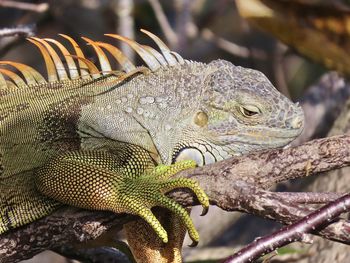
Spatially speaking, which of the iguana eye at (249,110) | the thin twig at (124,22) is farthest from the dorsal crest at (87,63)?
the thin twig at (124,22)

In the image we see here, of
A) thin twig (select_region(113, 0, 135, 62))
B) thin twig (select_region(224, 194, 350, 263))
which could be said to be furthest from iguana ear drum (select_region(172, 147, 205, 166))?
thin twig (select_region(113, 0, 135, 62))

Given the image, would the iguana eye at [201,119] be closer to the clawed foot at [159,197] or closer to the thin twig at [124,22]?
the clawed foot at [159,197]

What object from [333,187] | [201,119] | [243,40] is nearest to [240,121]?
[201,119]

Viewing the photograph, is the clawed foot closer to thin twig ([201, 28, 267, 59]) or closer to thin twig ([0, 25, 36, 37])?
thin twig ([0, 25, 36, 37])

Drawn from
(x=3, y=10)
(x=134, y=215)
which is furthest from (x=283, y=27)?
(x=3, y=10)

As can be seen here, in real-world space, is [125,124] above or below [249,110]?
below

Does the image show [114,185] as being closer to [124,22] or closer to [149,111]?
[149,111]
